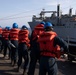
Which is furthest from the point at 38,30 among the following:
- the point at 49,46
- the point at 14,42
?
the point at 14,42

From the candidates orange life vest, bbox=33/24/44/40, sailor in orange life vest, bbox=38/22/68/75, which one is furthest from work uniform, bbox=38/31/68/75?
orange life vest, bbox=33/24/44/40

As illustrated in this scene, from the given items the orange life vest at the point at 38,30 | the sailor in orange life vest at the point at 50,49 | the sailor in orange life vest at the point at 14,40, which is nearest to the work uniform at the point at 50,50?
the sailor in orange life vest at the point at 50,49

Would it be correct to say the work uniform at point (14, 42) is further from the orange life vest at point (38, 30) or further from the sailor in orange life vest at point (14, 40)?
the orange life vest at point (38, 30)

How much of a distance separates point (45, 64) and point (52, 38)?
674 millimetres

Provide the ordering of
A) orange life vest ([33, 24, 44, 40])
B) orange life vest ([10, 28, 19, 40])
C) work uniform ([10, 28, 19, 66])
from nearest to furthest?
orange life vest ([33, 24, 44, 40]), work uniform ([10, 28, 19, 66]), orange life vest ([10, 28, 19, 40])

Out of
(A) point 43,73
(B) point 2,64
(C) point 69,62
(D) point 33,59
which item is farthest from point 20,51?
(C) point 69,62

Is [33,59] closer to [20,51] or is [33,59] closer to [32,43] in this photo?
[32,43]

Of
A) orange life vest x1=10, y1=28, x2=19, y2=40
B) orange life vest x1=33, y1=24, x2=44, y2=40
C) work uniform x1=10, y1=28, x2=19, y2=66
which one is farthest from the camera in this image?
orange life vest x1=10, y1=28, x2=19, y2=40

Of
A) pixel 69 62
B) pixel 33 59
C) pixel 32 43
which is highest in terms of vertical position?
pixel 32 43

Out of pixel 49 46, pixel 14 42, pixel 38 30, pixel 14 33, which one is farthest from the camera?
pixel 14 33

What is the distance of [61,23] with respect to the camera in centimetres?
2386

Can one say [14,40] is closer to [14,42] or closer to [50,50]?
[14,42]

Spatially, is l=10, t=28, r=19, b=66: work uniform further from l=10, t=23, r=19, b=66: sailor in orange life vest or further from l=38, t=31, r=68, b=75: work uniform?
l=38, t=31, r=68, b=75: work uniform

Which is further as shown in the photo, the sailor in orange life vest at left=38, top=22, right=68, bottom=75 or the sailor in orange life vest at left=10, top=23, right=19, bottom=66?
the sailor in orange life vest at left=10, top=23, right=19, bottom=66
